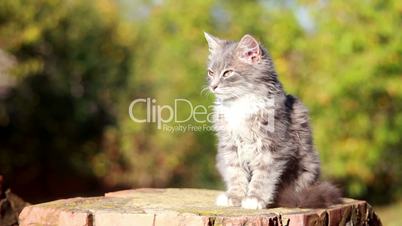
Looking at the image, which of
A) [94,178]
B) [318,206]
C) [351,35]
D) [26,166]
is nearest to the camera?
[318,206]

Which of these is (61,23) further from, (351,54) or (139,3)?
(351,54)

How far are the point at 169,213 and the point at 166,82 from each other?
9.63 meters

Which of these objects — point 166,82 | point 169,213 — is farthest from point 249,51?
point 166,82

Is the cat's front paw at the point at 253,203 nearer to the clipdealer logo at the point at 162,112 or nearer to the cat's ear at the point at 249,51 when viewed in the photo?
the cat's ear at the point at 249,51

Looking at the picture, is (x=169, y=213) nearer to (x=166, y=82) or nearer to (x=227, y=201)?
(x=227, y=201)

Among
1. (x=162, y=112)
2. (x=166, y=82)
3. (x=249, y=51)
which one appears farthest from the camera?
(x=166, y=82)

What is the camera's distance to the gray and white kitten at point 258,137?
4727mm

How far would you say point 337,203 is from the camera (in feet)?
16.2

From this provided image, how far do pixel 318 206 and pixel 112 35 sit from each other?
10487mm

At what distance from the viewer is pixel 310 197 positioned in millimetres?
4738

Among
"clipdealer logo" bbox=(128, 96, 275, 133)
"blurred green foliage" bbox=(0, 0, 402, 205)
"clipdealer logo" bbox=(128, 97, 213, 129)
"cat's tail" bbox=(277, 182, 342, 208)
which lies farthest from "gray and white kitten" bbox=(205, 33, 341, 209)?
"clipdealer logo" bbox=(128, 97, 213, 129)

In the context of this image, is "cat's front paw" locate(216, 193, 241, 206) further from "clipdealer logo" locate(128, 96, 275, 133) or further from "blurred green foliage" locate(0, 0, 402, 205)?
"blurred green foliage" locate(0, 0, 402, 205)

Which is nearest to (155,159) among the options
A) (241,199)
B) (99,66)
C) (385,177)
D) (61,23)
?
(99,66)

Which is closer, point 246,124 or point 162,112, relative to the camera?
point 246,124
